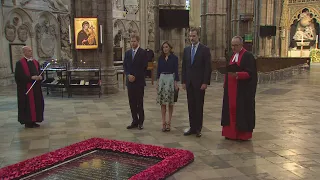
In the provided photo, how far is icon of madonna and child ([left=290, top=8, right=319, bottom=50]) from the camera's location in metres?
31.9

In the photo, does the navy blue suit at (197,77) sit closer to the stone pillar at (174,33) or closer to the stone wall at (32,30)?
the stone pillar at (174,33)

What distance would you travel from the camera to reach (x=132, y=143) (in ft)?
17.5

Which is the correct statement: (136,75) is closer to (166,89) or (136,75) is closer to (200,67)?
(166,89)

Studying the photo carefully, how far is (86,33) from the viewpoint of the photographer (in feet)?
36.3

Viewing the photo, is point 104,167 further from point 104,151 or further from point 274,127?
point 274,127

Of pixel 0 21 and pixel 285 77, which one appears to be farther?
pixel 285 77

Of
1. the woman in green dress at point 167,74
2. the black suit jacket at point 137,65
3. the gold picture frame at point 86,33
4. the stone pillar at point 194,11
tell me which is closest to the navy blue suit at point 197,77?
the woman in green dress at point 167,74

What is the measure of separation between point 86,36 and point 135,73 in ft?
17.2

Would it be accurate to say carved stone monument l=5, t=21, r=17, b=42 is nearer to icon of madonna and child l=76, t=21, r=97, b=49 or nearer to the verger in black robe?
icon of madonna and child l=76, t=21, r=97, b=49

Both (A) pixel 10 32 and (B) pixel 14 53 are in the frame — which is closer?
(A) pixel 10 32

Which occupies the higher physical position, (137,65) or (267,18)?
(267,18)

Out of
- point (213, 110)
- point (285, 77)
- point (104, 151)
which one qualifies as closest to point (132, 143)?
point (104, 151)

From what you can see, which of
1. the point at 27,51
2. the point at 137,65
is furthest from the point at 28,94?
the point at 137,65

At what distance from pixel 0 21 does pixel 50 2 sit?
3713 millimetres
